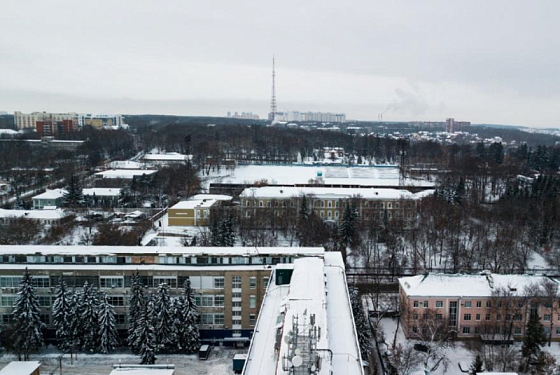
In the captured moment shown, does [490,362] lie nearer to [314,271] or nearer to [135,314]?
[314,271]

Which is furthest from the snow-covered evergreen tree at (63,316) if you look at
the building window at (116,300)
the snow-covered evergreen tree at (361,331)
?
the snow-covered evergreen tree at (361,331)

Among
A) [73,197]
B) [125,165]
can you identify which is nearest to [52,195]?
[73,197]

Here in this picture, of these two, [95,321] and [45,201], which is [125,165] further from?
[95,321]

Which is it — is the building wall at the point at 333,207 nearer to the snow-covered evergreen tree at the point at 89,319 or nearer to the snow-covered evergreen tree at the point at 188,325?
the snow-covered evergreen tree at the point at 188,325

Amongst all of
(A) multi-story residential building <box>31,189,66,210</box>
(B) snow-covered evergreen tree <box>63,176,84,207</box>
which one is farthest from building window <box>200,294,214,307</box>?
(A) multi-story residential building <box>31,189,66,210</box>

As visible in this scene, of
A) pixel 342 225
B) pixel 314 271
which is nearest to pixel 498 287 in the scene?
pixel 314 271

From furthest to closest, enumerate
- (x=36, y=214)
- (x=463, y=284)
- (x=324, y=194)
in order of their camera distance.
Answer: (x=324, y=194), (x=36, y=214), (x=463, y=284)
